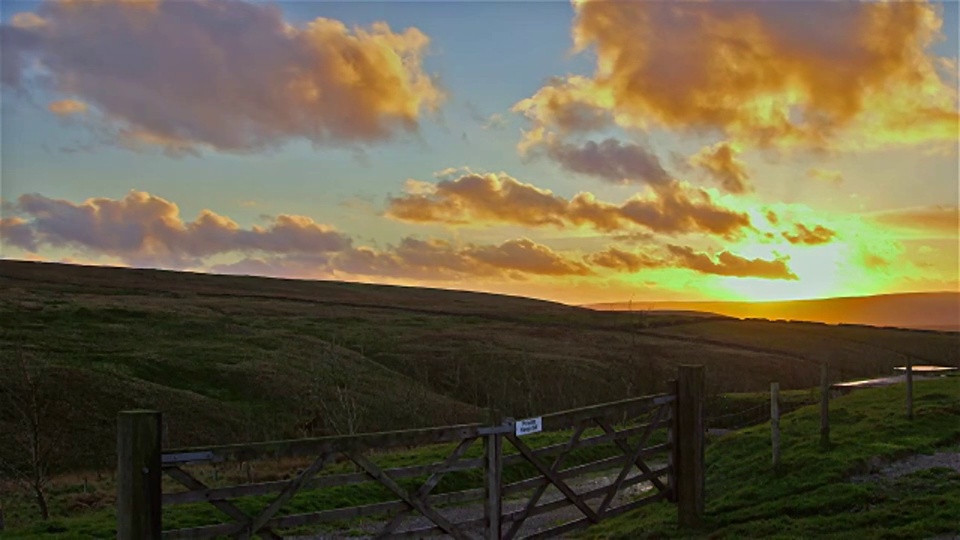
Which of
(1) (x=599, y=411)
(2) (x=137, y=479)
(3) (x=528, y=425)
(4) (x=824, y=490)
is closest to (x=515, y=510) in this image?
(4) (x=824, y=490)

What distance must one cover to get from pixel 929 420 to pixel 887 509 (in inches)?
560

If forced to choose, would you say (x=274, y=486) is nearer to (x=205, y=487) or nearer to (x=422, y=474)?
(x=205, y=487)

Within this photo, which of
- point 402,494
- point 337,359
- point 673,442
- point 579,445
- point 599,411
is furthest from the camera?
point 337,359

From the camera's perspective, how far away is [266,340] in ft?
239

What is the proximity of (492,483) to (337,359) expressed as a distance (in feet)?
179

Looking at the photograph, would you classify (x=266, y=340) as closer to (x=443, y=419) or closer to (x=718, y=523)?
(x=443, y=419)

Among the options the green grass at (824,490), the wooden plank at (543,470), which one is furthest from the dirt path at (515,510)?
the wooden plank at (543,470)

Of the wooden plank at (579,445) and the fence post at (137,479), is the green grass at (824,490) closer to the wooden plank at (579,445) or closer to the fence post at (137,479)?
the wooden plank at (579,445)

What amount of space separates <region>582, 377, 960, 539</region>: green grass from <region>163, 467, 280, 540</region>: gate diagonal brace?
27.7 feet

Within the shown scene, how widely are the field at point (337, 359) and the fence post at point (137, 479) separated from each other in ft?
39.3

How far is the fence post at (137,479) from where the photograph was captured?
9195 millimetres

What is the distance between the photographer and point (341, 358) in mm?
67188

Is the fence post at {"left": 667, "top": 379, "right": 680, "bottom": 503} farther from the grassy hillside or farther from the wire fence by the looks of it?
the wire fence

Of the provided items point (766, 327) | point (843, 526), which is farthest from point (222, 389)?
point (766, 327)
